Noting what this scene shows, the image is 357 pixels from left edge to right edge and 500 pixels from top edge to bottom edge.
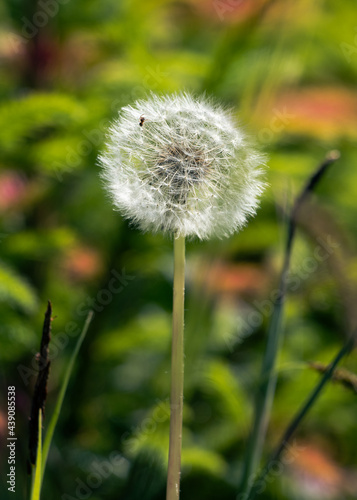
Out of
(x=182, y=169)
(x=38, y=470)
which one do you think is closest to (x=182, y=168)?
(x=182, y=169)

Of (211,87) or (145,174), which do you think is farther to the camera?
(211,87)

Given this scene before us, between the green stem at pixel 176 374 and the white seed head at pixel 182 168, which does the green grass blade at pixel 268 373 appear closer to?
the white seed head at pixel 182 168

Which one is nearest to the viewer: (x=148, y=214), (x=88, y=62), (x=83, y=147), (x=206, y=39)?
(x=148, y=214)

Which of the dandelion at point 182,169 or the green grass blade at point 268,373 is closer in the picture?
the dandelion at point 182,169

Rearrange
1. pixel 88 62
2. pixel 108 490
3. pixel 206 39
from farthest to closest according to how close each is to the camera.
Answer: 1. pixel 206 39
2. pixel 88 62
3. pixel 108 490

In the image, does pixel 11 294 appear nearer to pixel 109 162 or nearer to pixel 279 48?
pixel 109 162

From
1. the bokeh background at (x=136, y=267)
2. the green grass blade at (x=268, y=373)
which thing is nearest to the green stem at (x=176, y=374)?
the green grass blade at (x=268, y=373)

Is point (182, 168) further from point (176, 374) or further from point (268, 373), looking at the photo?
point (268, 373)

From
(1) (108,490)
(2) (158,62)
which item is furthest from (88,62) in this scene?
(1) (108,490)
